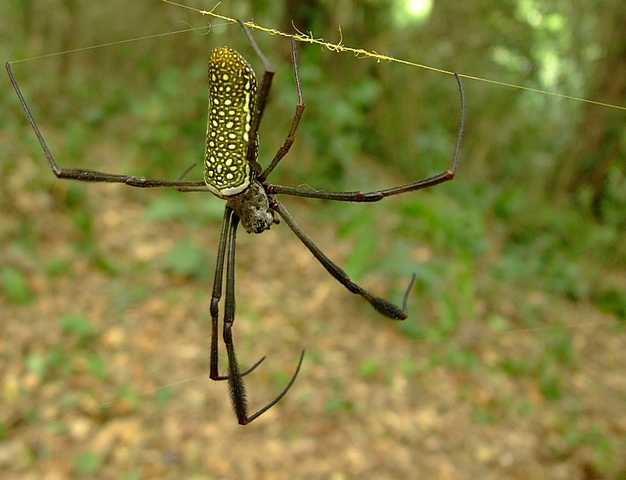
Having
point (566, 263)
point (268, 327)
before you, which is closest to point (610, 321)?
Result: point (566, 263)

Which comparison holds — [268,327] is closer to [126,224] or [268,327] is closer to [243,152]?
[126,224]

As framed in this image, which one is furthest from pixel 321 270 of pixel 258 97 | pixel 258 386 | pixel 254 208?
pixel 258 97

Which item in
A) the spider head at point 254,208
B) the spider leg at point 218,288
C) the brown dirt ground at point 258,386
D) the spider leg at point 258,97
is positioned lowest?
the brown dirt ground at point 258,386

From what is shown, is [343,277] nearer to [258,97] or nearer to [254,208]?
[254,208]

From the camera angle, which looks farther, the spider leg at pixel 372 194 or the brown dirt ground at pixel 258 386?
the brown dirt ground at pixel 258 386

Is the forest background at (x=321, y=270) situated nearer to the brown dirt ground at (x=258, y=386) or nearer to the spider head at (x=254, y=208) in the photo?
the brown dirt ground at (x=258, y=386)

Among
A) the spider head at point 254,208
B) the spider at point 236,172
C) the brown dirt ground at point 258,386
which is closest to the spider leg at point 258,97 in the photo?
the spider at point 236,172
